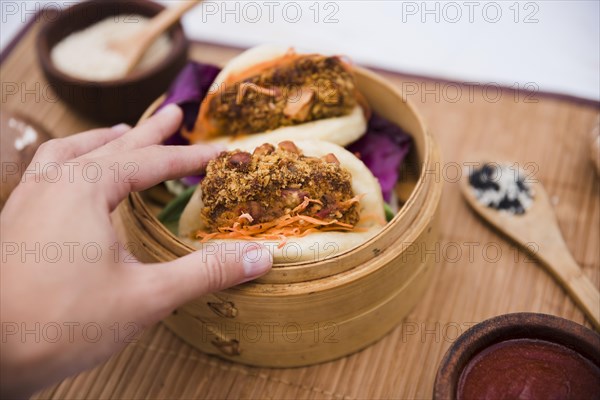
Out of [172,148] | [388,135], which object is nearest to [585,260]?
[388,135]

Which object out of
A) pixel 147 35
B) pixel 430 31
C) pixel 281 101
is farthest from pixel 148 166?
pixel 430 31

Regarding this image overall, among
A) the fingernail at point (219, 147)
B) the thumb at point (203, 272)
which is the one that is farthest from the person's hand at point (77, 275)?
the fingernail at point (219, 147)

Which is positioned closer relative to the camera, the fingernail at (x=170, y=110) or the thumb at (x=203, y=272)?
the thumb at (x=203, y=272)

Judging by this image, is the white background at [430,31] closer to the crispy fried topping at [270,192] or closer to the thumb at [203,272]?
the crispy fried topping at [270,192]

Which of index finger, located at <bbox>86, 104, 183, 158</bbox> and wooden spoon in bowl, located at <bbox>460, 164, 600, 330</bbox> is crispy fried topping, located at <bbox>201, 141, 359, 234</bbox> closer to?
index finger, located at <bbox>86, 104, 183, 158</bbox>

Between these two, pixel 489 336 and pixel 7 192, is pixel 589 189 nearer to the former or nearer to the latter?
pixel 489 336

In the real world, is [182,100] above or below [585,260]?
above
